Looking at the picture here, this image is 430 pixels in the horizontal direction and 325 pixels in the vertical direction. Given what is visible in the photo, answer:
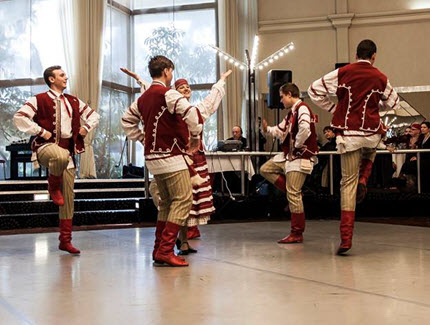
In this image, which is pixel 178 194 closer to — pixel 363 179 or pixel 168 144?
pixel 168 144

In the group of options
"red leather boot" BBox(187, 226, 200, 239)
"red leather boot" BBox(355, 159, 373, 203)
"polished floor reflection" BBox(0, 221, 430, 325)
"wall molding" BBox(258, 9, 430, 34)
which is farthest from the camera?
"wall molding" BBox(258, 9, 430, 34)

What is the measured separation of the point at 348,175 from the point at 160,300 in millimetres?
1771

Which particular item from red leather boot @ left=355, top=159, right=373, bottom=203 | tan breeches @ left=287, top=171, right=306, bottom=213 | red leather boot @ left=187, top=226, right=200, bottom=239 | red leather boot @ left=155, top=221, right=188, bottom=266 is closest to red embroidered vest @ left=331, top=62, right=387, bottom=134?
red leather boot @ left=355, top=159, right=373, bottom=203

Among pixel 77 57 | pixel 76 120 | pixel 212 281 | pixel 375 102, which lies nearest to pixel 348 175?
pixel 375 102

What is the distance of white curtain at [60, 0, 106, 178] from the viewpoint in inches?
392

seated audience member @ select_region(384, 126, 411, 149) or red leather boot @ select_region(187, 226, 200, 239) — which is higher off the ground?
seated audience member @ select_region(384, 126, 411, 149)

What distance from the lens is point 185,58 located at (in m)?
11.5

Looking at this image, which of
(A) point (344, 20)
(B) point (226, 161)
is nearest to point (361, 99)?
(B) point (226, 161)

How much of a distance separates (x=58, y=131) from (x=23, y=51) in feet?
21.8

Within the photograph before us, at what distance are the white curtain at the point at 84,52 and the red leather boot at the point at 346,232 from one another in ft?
21.7

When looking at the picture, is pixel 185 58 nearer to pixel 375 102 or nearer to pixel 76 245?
pixel 76 245

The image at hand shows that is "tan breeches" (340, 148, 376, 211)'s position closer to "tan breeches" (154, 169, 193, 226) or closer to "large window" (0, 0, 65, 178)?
"tan breeches" (154, 169, 193, 226)

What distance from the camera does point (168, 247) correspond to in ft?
11.3

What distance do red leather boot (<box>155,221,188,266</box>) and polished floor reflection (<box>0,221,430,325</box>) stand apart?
7cm
